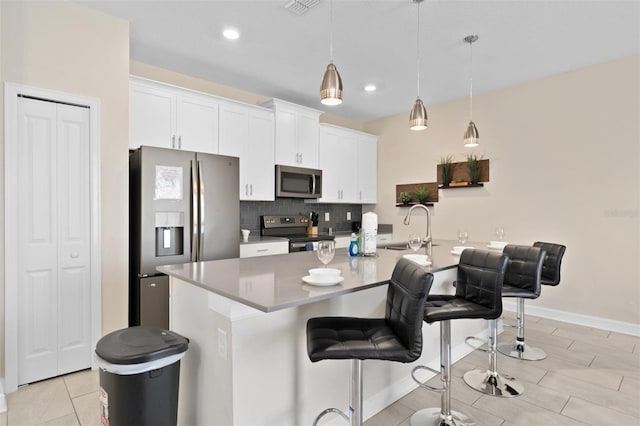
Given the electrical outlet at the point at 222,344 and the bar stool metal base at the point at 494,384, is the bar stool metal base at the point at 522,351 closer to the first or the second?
the bar stool metal base at the point at 494,384

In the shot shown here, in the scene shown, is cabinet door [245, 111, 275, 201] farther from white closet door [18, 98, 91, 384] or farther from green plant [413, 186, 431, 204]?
green plant [413, 186, 431, 204]

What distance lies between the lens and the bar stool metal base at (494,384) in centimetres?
243

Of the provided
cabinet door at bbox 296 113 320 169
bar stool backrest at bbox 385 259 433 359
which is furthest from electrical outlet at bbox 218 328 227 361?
cabinet door at bbox 296 113 320 169

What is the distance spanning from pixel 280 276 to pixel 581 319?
3837mm

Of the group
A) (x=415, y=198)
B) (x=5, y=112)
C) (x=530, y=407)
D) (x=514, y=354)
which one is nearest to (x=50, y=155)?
(x=5, y=112)

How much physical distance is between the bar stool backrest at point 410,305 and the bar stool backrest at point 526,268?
1658mm

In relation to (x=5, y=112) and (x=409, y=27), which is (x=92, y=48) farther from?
(x=409, y=27)

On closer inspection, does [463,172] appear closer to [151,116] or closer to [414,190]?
[414,190]

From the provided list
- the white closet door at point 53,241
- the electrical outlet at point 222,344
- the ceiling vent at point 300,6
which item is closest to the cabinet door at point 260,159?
the ceiling vent at point 300,6

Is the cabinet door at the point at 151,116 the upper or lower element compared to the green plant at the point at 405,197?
upper

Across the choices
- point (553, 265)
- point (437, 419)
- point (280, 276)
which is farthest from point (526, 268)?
point (280, 276)

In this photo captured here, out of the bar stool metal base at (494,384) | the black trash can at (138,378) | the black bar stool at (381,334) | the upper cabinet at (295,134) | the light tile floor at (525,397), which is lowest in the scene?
the light tile floor at (525,397)

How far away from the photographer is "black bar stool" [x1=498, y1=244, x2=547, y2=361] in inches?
108

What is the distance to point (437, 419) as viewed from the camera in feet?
6.72
